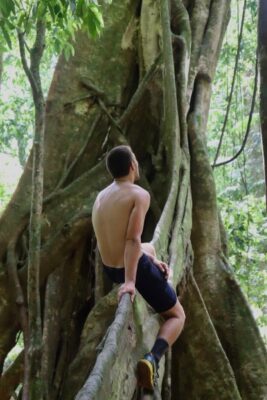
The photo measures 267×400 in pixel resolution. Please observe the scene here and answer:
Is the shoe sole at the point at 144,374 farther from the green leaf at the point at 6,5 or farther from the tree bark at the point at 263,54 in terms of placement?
the green leaf at the point at 6,5

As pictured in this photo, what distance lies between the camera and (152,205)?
4203 millimetres

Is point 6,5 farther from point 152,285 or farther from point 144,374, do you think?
point 144,374

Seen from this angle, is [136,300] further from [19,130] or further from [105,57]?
[19,130]

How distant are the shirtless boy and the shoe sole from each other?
6.7 inches

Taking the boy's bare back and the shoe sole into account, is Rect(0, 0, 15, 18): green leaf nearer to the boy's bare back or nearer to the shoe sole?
the boy's bare back

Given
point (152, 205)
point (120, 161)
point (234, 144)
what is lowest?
point (234, 144)

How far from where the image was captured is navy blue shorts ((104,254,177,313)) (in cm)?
273

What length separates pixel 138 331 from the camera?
99.8 inches

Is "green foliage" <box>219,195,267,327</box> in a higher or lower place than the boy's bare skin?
lower

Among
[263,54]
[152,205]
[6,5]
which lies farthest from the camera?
[152,205]

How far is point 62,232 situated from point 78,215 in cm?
16

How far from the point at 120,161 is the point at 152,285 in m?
0.59

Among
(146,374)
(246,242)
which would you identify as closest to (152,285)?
(146,374)

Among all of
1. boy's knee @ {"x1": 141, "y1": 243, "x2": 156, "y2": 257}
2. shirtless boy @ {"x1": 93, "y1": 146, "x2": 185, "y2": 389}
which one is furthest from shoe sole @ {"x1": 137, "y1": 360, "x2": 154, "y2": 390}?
boy's knee @ {"x1": 141, "y1": 243, "x2": 156, "y2": 257}
